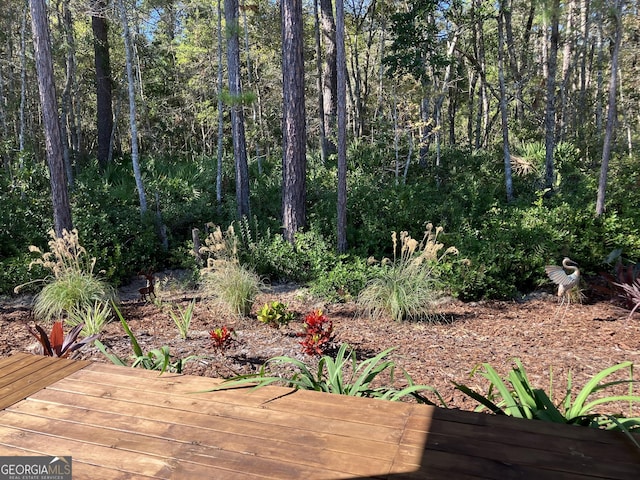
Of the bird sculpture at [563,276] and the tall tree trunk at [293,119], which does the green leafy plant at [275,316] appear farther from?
the bird sculpture at [563,276]

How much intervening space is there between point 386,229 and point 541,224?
87.4 inches

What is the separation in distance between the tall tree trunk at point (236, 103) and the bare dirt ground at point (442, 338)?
120 inches

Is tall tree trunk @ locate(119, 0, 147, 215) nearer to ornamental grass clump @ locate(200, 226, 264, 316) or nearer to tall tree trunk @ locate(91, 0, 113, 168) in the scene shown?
ornamental grass clump @ locate(200, 226, 264, 316)

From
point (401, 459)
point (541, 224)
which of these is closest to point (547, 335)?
point (541, 224)

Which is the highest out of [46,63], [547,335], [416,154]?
[46,63]

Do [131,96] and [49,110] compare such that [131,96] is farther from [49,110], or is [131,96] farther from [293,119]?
[293,119]

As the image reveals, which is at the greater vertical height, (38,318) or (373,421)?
(373,421)

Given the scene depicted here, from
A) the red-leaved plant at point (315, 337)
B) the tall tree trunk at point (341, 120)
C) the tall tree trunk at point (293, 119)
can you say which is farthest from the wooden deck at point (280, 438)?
the tall tree trunk at point (293, 119)

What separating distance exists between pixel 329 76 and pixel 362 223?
243 inches

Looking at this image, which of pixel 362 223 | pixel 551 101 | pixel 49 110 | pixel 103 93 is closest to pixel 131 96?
pixel 49 110

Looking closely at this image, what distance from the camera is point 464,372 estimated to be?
343 cm

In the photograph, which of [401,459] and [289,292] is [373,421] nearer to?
[401,459]

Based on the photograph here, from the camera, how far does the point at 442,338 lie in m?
4.20

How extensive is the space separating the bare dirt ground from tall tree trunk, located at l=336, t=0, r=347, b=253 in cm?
133
